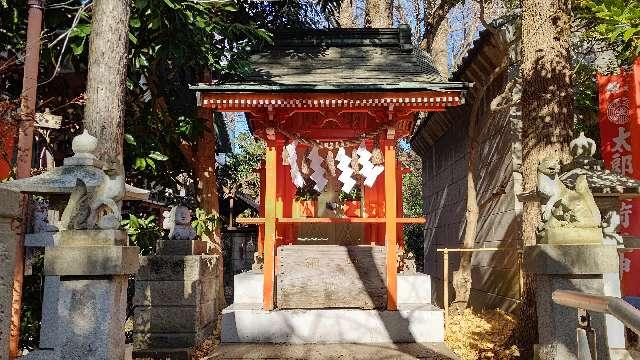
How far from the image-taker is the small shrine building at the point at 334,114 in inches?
346

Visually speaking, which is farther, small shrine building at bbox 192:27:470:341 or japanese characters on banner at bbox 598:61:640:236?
small shrine building at bbox 192:27:470:341

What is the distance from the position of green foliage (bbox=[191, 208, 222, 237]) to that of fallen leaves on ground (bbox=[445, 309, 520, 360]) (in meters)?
5.67

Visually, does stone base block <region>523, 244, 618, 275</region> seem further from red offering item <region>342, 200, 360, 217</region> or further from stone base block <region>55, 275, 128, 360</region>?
red offering item <region>342, 200, 360, 217</region>

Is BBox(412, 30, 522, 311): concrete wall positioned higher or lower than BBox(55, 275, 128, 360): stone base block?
higher

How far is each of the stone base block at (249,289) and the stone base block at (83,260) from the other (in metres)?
4.57

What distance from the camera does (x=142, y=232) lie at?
10.0 metres

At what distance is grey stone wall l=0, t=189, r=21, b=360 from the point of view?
3.80 meters

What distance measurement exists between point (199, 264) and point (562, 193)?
5.89 metres

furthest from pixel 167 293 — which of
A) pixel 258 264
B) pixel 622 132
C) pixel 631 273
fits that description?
pixel 622 132

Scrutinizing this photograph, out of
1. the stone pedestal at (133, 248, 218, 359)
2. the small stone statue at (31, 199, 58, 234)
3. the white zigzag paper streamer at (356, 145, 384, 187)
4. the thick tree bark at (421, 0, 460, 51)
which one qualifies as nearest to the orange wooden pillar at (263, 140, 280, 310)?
the stone pedestal at (133, 248, 218, 359)

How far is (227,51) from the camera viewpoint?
9945 millimetres

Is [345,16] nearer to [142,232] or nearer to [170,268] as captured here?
[142,232]

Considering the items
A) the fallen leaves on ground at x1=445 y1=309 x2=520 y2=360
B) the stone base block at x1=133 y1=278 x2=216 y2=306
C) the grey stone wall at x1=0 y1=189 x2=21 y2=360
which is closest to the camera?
the grey stone wall at x1=0 y1=189 x2=21 y2=360

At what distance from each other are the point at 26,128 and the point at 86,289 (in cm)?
338
